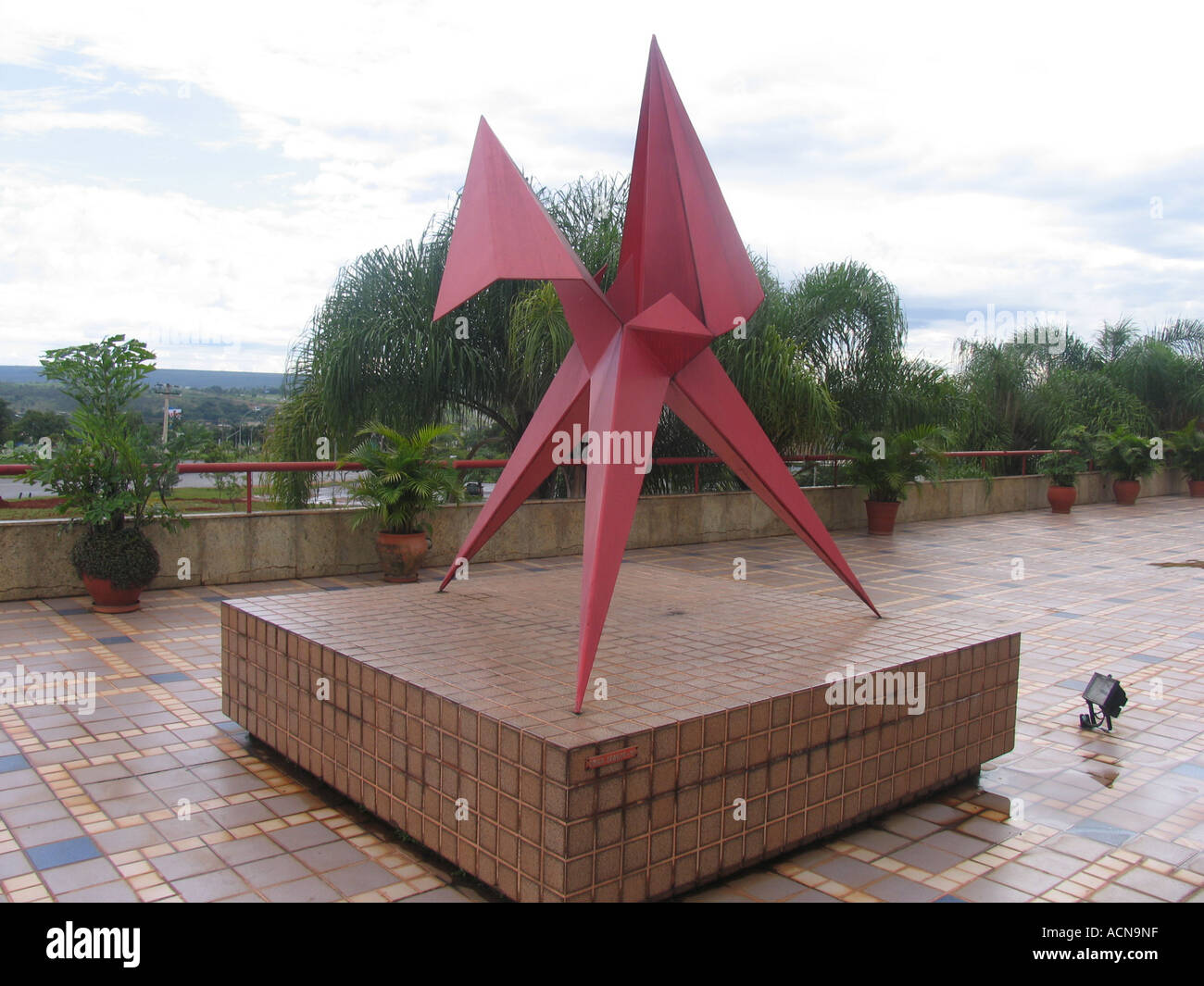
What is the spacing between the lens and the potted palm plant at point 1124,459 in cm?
1866

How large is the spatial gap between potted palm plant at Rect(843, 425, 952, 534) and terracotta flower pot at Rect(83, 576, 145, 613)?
8.99 meters

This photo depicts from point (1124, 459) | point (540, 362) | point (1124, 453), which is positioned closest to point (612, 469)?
point (540, 362)

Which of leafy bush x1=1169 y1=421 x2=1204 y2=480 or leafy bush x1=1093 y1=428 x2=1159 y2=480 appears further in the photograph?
leafy bush x1=1169 y1=421 x2=1204 y2=480

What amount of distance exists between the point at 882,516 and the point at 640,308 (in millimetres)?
9684

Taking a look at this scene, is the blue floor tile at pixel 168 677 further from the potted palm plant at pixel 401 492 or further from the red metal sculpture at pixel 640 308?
the potted palm plant at pixel 401 492

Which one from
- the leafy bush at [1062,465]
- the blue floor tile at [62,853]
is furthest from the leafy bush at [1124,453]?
the blue floor tile at [62,853]

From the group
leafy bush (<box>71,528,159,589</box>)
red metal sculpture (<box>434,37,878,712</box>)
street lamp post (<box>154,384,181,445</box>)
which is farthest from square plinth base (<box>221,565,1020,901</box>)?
street lamp post (<box>154,384,181,445</box>)

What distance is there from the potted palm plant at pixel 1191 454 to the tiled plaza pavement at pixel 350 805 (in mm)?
16353

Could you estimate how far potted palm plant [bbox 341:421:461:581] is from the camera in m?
8.54

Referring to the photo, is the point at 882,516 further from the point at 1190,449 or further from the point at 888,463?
the point at 1190,449

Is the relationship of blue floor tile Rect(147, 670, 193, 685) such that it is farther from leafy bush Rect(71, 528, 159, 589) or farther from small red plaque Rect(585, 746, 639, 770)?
small red plaque Rect(585, 746, 639, 770)

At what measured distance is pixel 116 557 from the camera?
23.2 ft
